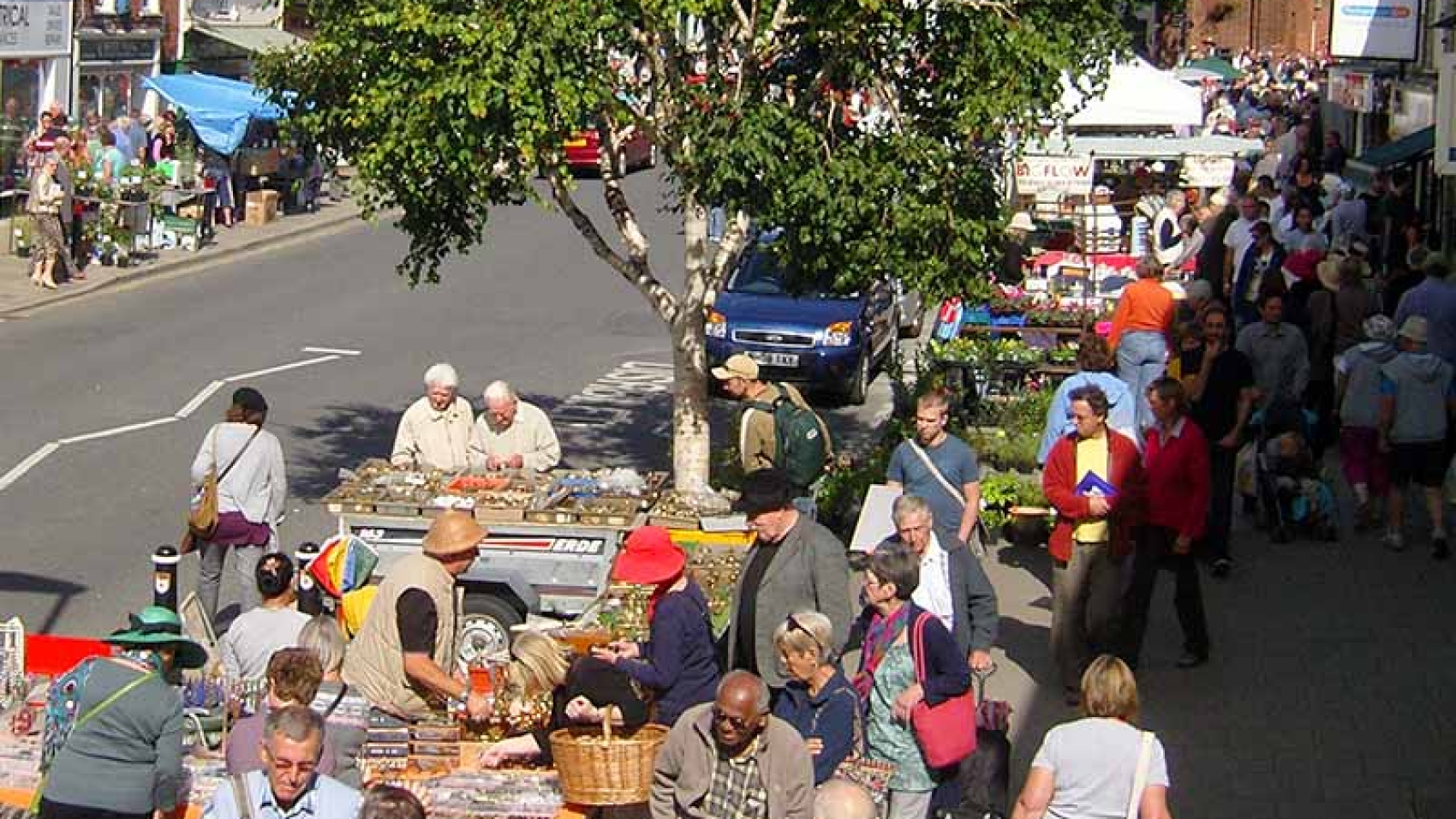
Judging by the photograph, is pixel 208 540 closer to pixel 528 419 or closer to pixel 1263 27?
pixel 528 419

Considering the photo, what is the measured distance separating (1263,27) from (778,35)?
63.6 metres

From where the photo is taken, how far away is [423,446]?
1462 cm

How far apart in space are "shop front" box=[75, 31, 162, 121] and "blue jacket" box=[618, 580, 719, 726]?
29.6 m

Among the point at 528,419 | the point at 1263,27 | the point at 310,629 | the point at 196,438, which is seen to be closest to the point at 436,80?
the point at 528,419

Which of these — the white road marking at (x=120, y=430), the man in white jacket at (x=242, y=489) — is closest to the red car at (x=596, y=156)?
the white road marking at (x=120, y=430)

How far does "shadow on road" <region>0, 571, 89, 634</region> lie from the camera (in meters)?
14.5

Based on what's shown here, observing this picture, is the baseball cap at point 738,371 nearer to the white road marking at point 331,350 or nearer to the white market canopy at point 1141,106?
the white road marking at point 331,350

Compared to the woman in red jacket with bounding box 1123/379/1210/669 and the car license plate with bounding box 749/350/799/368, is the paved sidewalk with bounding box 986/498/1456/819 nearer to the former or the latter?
the woman in red jacket with bounding box 1123/379/1210/669

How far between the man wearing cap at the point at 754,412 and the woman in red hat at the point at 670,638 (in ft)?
12.1

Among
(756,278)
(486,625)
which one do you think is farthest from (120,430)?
(486,625)

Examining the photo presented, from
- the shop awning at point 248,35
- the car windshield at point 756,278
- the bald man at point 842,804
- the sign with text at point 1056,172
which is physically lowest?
the bald man at point 842,804

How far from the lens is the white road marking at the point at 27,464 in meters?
17.9

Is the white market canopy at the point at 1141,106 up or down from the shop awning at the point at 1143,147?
up

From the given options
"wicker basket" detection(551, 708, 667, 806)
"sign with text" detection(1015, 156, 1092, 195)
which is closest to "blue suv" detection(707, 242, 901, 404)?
"sign with text" detection(1015, 156, 1092, 195)
